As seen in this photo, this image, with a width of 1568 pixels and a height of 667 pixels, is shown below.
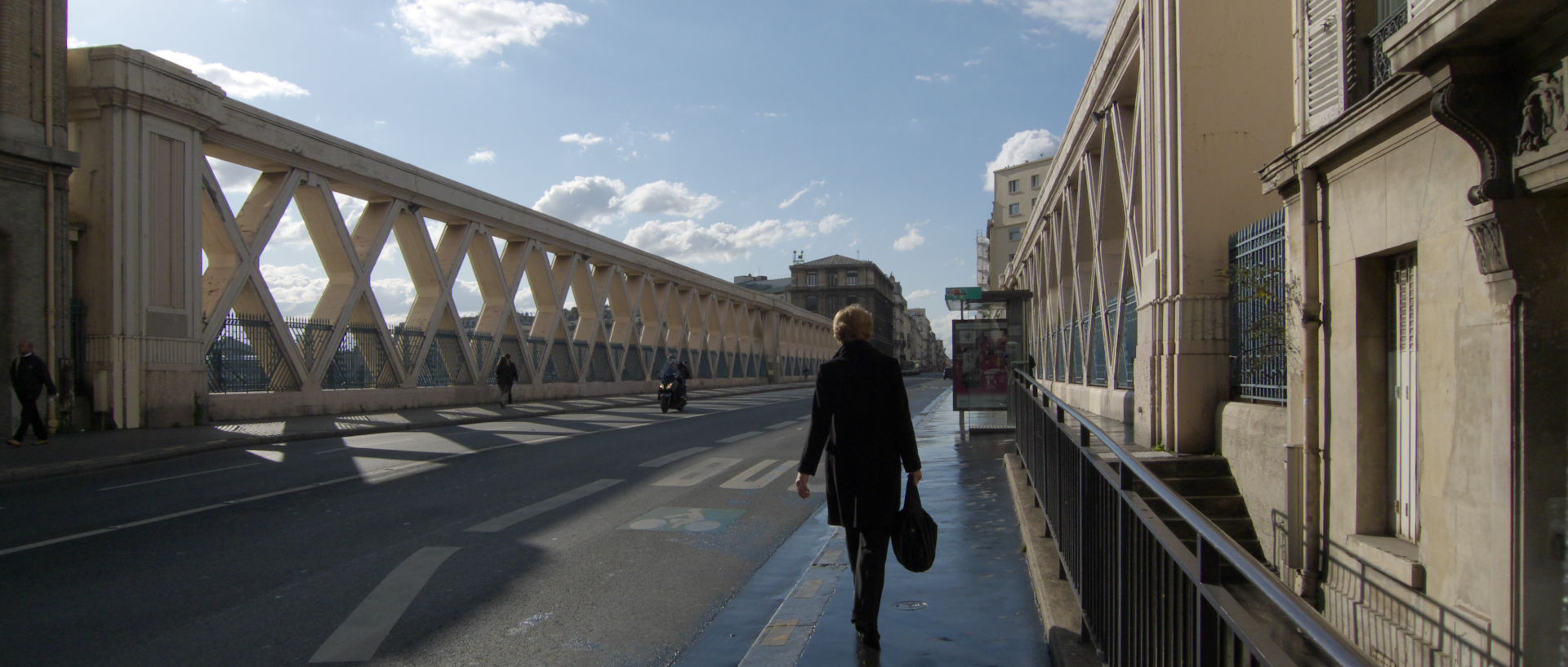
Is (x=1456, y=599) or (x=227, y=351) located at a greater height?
(x=227, y=351)

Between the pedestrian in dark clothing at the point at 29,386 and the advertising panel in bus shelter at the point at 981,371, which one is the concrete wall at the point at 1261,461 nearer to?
the advertising panel in bus shelter at the point at 981,371

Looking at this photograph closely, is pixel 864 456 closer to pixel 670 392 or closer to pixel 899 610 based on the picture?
pixel 899 610

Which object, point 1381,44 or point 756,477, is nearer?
point 1381,44

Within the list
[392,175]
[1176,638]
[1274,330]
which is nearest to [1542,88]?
[1176,638]

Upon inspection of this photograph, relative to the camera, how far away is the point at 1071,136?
17656mm

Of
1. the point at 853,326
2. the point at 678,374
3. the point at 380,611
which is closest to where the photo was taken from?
the point at 853,326

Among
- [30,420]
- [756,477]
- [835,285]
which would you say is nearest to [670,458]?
[756,477]

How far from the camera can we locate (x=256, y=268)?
2044 centimetres

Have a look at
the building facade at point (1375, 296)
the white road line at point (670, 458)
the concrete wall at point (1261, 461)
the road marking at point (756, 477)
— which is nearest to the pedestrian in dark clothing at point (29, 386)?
the white road line at point (670, 458)

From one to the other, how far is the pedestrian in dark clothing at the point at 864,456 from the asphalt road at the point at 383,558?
999mm

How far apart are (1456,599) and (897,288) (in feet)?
559

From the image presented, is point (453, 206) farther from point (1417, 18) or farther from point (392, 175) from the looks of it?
point (1417, 18)

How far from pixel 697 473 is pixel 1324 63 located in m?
7.92

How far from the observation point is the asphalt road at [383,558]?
473 cm
